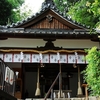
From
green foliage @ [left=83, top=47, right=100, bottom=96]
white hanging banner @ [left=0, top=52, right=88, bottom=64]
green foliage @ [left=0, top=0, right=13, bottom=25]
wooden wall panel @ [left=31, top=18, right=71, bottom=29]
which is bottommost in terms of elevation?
green foliage @ [left=83, top=47, right=100, bottom=96]

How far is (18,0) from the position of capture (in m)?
26.5

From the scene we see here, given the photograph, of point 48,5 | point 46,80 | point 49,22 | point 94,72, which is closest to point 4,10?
point 48,5

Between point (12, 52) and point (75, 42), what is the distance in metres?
3.86

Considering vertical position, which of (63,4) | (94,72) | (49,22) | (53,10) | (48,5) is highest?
(63,4)

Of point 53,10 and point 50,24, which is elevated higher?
point 53,10

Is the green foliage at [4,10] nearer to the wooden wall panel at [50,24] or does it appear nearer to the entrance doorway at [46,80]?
the entrance doorway at [46,80]

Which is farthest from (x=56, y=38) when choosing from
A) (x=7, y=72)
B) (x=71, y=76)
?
(x=7, y=72)

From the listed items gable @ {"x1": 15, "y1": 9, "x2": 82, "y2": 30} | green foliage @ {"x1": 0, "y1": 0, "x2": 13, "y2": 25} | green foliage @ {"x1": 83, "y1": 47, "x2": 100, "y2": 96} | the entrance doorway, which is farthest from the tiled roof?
green foliage @ {"x1": 0, "y1": 0, "x2": 13, "y2": 25}

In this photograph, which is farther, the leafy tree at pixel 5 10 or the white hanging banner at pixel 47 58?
the leafy tree at pixel 5 10

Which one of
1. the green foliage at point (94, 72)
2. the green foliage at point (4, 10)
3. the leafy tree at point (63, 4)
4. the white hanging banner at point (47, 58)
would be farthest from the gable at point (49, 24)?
the leafy tree at point (63, 4)

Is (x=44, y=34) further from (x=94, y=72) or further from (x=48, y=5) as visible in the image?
(x=94, y=72)

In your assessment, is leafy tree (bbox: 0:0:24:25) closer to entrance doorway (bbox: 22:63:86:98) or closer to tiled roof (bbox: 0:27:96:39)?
entrance doorway (bbox: 22:63:86:98)

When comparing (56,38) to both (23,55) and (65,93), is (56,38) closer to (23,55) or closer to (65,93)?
(23,55)

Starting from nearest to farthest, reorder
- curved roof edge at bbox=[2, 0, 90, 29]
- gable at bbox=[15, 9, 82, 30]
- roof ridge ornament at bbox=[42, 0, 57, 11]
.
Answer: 1. curved roof edge at bbox=[2, 0, 90, 29]
2. gable at bbox=[15, 9, 82, 30]
3. roof ridge ornament at bbox=[42, 0, 57, 11]
